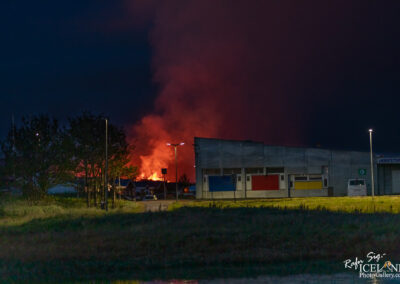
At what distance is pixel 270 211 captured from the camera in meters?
28.1

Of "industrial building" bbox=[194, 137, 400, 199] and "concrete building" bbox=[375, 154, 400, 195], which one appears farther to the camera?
"concrete building" bbox=[375, 154, 400, 195]

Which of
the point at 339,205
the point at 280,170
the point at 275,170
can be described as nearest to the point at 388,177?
the point at 280,170

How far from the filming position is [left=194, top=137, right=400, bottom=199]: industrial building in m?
69.8

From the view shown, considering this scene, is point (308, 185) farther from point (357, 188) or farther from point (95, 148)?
point (95, 148)

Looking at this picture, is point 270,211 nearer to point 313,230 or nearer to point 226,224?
point 226,224

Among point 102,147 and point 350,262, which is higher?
point 102,147

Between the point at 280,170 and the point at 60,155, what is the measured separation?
1178 inches

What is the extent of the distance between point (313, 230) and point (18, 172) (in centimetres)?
3959

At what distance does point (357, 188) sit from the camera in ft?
214

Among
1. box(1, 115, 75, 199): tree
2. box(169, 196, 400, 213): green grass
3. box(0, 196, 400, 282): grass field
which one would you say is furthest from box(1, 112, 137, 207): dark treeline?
box(0, 196, 400, 282): grass field

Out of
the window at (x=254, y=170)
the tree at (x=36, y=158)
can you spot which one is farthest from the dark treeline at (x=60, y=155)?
the window at (x=254, y=170)

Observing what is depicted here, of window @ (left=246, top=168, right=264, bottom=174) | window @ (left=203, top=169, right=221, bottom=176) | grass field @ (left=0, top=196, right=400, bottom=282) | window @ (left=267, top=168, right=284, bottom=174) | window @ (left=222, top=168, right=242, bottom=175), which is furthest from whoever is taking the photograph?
window @ (left=203, top=169, right=221, bottom=176)

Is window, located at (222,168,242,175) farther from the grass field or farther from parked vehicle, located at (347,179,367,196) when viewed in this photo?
the grass field

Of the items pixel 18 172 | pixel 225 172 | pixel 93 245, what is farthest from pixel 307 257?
pixel 225 172
